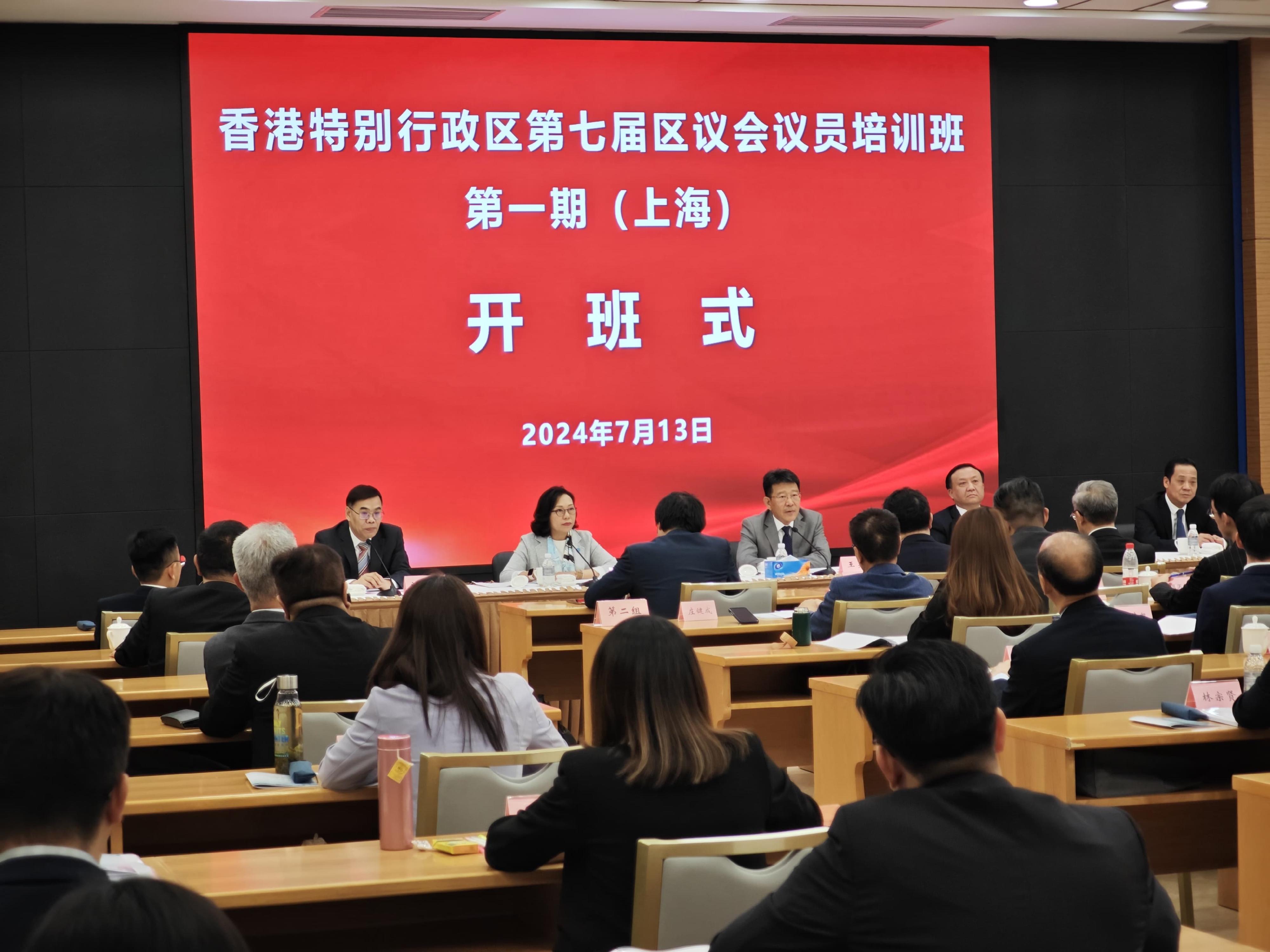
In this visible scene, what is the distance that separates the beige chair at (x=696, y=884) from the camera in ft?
6.98

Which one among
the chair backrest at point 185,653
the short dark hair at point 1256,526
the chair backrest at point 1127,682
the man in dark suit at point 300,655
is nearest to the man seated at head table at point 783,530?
the short dark hair at point 1256,526

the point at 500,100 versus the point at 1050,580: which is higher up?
the point at 500,100

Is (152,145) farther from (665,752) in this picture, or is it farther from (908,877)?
(908,877)

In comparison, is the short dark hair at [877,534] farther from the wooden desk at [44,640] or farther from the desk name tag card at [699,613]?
the wooden desk at [44,640]

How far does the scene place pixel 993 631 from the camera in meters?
4.42

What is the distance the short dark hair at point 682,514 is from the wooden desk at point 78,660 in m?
2.45

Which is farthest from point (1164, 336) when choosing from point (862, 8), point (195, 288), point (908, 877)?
point (908, 877)

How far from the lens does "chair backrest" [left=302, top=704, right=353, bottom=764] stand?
11.0 ft

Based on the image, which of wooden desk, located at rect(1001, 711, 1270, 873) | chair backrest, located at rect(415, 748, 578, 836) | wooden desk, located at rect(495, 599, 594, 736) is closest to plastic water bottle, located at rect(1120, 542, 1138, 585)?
wooden desk, located at rect(495, 599, 594, 736)

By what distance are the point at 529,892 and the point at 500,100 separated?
6321 mm

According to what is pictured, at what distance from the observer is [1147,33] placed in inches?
360

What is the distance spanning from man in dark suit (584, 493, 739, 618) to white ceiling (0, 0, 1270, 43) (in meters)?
3.09

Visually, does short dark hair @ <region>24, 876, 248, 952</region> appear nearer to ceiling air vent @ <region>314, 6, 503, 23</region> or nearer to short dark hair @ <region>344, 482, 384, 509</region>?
short dark hair @ <region>344, 482, 384, 509</region>

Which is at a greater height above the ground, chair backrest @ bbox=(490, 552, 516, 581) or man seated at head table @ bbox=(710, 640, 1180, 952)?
man seated at head table @ bbox=(710, 640, 1180, 952)
